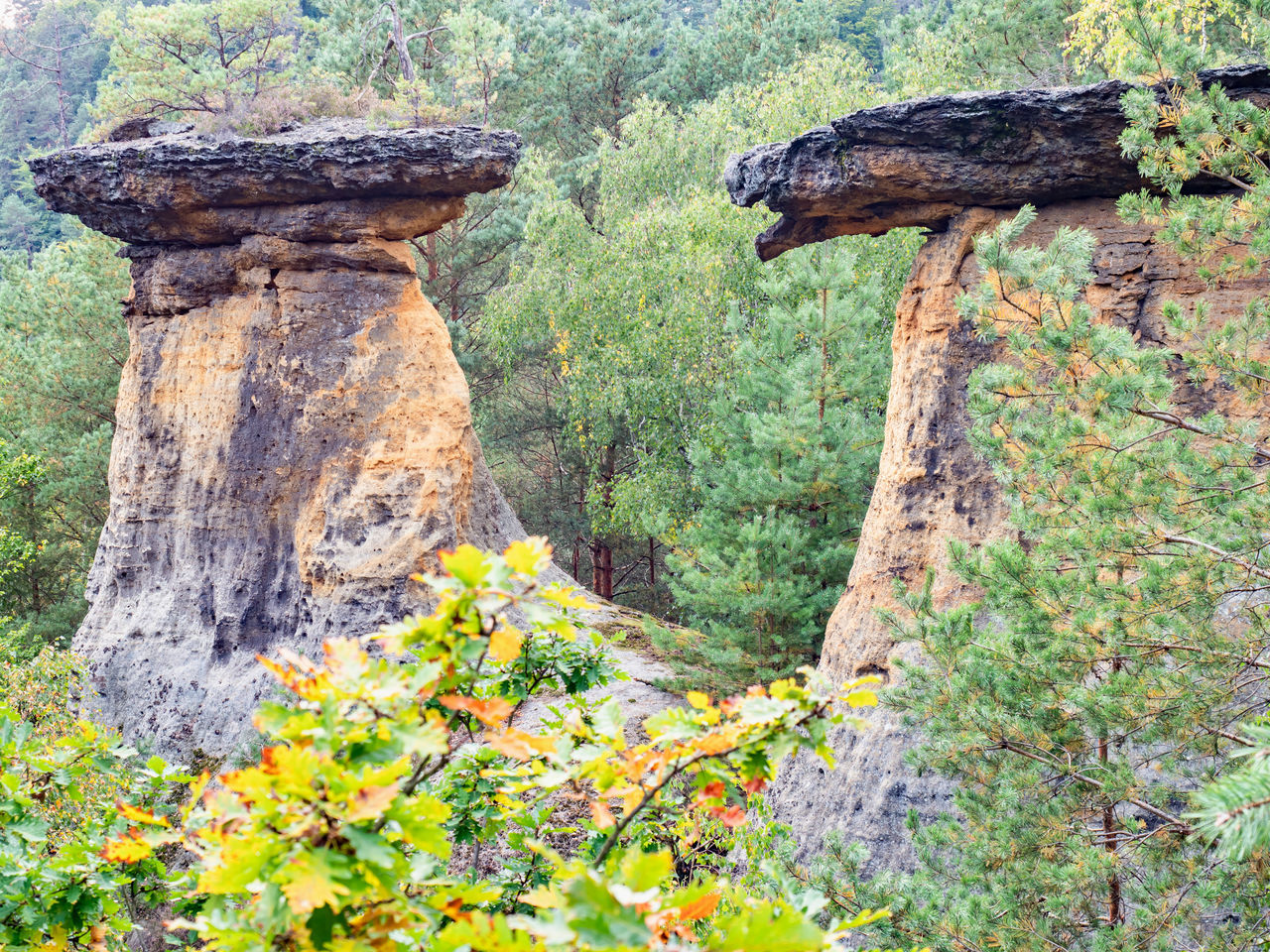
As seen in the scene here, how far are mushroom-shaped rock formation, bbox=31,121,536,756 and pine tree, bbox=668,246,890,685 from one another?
307cm

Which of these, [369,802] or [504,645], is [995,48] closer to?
[504,645]

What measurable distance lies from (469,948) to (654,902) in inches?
14.8

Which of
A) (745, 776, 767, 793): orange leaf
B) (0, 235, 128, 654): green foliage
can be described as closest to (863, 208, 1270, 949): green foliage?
(745, 776, 767, 793): orange leaf

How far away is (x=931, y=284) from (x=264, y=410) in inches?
291

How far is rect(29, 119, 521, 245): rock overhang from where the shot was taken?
33.8 feet

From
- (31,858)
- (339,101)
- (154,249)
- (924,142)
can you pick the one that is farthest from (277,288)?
(31,858)

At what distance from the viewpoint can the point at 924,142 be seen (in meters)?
7.88

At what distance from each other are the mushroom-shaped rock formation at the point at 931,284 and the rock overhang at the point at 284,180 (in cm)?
315

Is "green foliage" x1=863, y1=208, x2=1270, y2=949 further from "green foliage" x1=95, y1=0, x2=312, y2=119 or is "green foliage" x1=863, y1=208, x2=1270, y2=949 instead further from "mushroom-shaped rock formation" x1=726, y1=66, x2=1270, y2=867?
"green foliage" x1=95, y1=0, x2=312, y2=119

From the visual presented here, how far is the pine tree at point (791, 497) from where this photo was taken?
33.8ft

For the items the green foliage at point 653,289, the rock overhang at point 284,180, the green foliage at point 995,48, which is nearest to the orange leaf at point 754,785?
the rock overhang at point 284,180

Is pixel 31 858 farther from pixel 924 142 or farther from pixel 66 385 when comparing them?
pixel 66 385

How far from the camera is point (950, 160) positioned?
310 inches

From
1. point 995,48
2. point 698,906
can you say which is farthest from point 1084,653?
point 995,48
